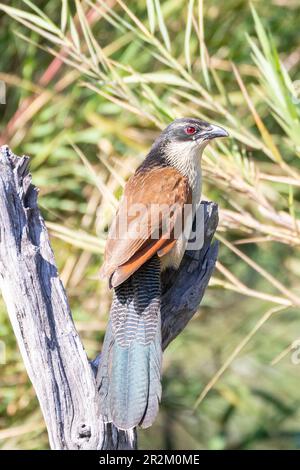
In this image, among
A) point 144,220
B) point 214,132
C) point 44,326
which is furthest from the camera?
point 214,132

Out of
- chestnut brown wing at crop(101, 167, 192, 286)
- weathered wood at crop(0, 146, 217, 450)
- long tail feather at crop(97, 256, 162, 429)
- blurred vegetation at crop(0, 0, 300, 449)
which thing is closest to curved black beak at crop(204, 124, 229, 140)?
chestnut brown wing at crop(101, 167, 192, 286)

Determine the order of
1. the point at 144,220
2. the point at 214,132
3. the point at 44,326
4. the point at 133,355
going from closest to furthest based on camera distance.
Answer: the point at 44,326 → the point at 133,355 → the point at 144,220 → the point at 214,132

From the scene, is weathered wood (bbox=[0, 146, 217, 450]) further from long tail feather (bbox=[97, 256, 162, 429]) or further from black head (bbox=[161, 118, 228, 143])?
black head (bbox=[161, 118, 228, 143])

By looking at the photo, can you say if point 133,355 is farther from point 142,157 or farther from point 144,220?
point 142,157

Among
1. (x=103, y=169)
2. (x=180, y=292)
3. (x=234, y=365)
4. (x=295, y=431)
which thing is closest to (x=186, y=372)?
(x=234, y=365)

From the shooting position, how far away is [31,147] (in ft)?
13.5

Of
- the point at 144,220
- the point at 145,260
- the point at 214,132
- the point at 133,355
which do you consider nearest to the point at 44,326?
the point at 133,355

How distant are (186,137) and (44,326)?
3.67 feet

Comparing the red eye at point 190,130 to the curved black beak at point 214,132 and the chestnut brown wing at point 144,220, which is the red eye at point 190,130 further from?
the chestnut brown wing at point 144,220

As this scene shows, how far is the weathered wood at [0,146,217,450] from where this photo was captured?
7.48ft

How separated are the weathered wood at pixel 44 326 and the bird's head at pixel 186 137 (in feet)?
2.93

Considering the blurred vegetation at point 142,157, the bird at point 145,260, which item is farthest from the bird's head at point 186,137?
the blurred vegetation at point 142,157

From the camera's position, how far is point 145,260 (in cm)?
264

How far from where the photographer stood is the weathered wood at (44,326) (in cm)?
228
